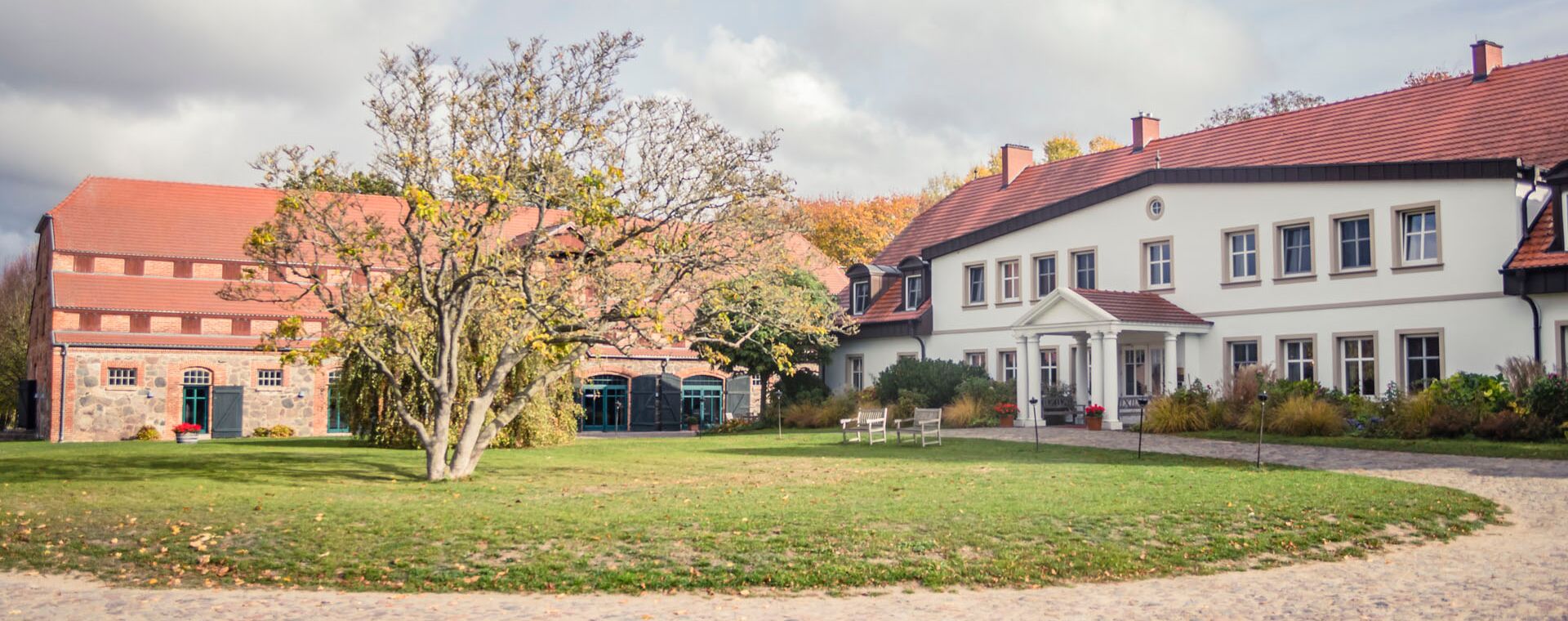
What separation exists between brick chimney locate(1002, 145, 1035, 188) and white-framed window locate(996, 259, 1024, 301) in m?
5.28

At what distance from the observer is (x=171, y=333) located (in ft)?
139

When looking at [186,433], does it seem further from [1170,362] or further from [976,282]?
[1170,362]

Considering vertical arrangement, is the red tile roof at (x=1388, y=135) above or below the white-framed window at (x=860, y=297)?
above

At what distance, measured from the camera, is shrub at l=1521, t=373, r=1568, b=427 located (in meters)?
19.4

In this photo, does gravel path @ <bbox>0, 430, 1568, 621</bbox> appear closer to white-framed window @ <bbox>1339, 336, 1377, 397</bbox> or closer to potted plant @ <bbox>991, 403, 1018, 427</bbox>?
white-framed window @ <bbox>1339, 336, 1377, 397</bbox>

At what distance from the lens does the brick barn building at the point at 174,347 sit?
39938 millimetres

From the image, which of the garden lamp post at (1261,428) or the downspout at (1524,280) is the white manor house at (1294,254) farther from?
the garden lamp post at (1261,428)

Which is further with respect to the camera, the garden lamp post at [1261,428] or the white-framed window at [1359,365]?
the white-framed window at [1359,365]

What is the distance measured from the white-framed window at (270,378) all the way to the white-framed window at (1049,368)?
25.6m

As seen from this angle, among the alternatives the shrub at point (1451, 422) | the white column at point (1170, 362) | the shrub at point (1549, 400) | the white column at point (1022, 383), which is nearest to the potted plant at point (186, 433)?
the white column at point (1022, 383)

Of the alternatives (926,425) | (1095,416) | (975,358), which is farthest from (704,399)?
(926,425)

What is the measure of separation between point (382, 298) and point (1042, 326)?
16.8 m

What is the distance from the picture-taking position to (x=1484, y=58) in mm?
26609

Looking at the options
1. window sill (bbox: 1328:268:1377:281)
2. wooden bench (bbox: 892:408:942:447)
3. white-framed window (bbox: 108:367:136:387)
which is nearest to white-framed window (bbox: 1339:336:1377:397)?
window sill (bbox: 1328:268:1377:281)
